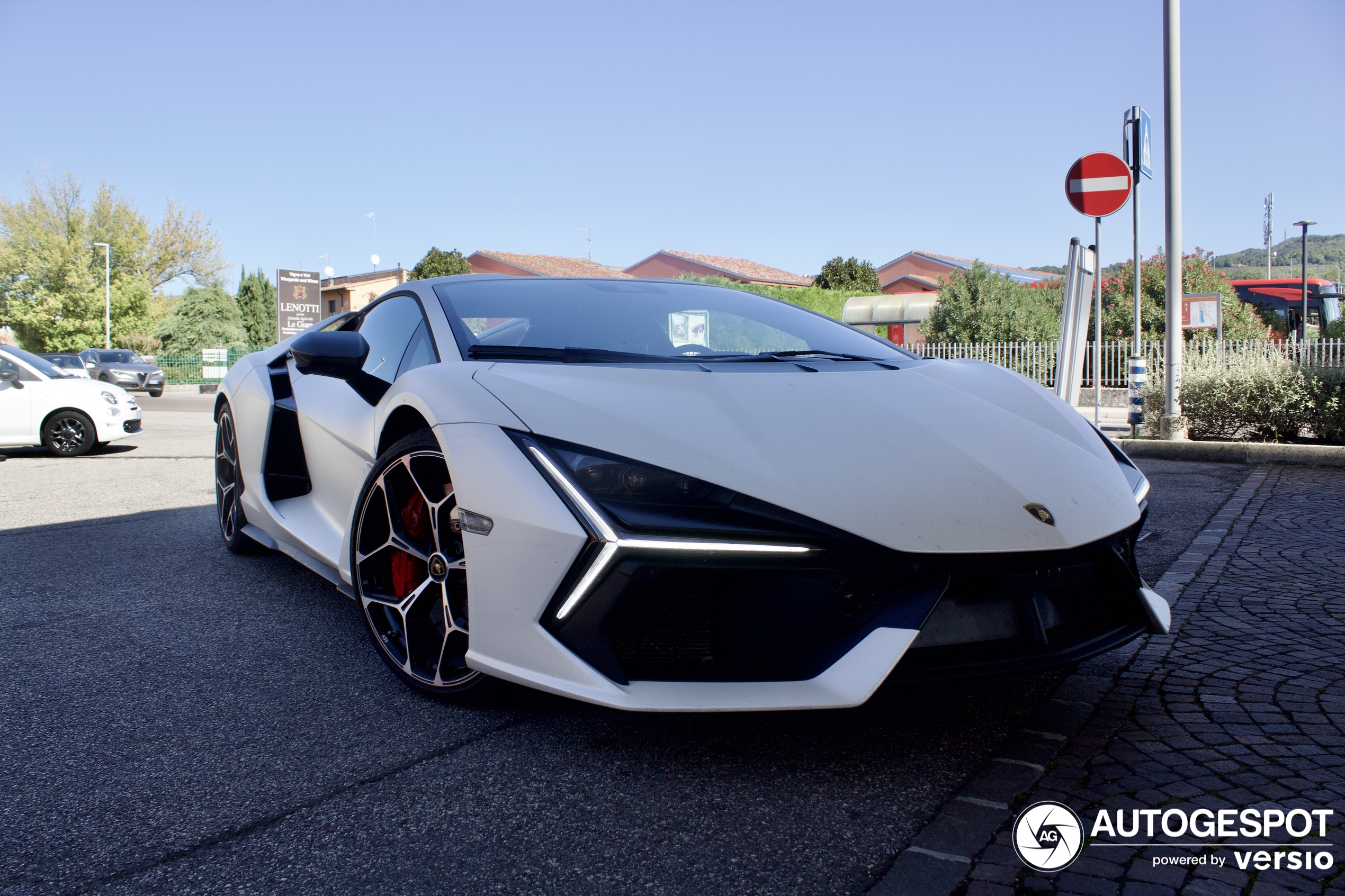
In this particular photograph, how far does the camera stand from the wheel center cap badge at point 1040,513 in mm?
1965

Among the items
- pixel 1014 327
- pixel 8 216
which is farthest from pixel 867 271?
pixel 8 216

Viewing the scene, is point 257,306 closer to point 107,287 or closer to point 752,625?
point 107,287

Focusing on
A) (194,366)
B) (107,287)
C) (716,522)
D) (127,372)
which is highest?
(107,287)

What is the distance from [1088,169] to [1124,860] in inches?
260

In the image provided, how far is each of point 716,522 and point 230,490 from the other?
127 inches

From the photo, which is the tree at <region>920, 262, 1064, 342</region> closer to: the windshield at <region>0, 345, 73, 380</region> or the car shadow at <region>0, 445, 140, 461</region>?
the car shadow at <region>0, 445, 140, 461</region>

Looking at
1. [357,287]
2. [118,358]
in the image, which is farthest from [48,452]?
[357,287]

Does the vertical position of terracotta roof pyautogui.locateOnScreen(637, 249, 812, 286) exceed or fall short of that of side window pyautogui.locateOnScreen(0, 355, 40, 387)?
it exceeds it

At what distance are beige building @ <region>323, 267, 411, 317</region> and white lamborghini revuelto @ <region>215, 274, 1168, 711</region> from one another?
50.0 meters

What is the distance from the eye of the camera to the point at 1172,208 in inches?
327

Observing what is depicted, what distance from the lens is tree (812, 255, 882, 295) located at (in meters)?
47.8

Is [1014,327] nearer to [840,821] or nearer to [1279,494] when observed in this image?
[1279,494]

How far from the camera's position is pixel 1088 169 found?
23.4ft

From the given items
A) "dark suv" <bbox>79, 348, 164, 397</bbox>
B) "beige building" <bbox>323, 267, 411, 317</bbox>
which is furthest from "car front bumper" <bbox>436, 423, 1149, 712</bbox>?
"beige building" <bbox>323, 267, 411, 317</bbox>
